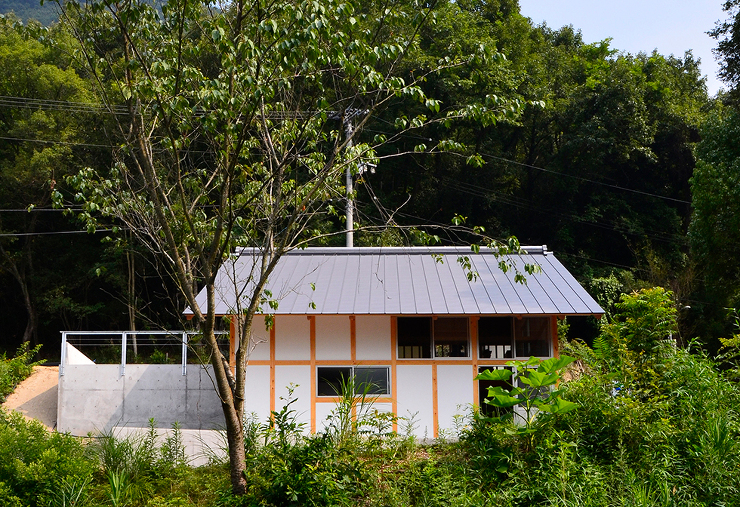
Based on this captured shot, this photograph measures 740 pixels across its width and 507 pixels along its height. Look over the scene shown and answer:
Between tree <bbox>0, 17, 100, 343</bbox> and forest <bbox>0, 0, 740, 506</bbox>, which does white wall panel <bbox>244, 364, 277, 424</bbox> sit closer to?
forest <bbox>0, 0, 740, 506</bbox>

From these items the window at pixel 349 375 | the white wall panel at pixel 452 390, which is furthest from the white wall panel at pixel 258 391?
the white wall panel at pixel 452 390

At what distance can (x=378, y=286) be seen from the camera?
1194 centimetres

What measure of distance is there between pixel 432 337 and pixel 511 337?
4.87ft

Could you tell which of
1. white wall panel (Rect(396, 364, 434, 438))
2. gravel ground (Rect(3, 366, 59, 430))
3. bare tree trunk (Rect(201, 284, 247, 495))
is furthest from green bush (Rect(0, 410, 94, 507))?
gravel ground (Rect(3, 366, 59, 430))

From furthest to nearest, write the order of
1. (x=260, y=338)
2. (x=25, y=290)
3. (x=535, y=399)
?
(x=25, y=290) → (x=260, y=338) → (x=535, y=399)

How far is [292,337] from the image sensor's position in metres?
11.2

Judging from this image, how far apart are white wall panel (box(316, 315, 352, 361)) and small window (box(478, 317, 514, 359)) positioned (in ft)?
8.07

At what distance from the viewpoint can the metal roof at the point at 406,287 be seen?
1071 cm

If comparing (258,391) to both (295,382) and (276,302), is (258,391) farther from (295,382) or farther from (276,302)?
(276,302)

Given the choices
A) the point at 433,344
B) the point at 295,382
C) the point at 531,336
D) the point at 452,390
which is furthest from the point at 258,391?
the point at 531,336

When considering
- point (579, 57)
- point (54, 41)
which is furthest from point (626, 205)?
point (54, 41)

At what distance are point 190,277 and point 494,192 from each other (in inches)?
803

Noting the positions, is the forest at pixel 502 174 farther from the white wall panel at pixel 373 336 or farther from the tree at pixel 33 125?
the white wall panel at pixel 373 336

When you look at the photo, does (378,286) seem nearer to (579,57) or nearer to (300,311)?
(300,311)
